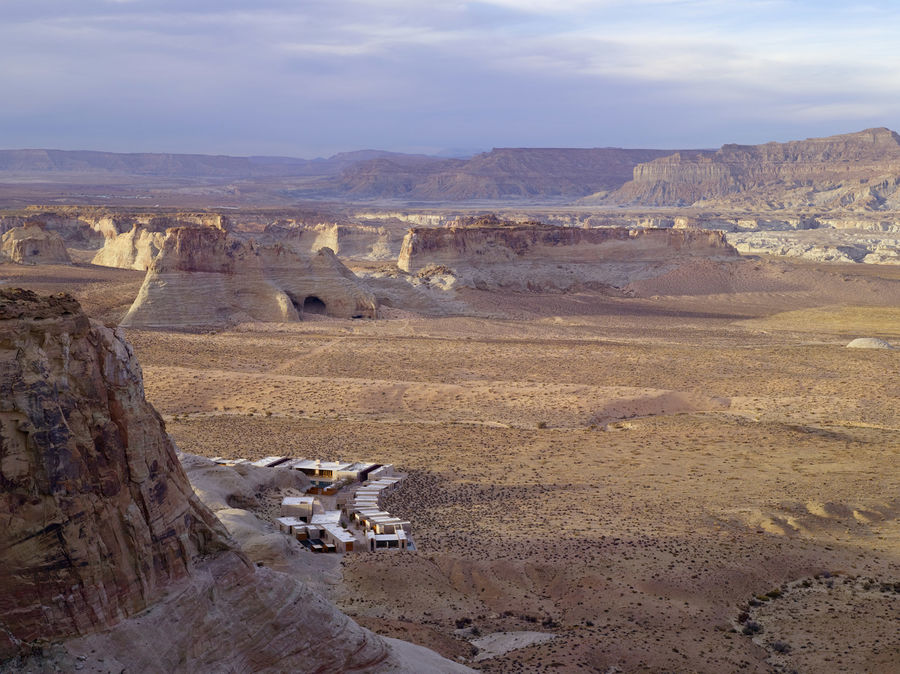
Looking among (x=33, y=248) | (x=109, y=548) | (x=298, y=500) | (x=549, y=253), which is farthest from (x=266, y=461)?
(x=549, y=253)

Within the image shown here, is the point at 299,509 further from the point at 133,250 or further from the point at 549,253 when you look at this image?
the point at 549,253

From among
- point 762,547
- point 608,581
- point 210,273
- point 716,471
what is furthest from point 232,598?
point 210,273

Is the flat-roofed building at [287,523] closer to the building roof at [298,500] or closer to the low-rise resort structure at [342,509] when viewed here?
the low-rise resort structure at [342,509]

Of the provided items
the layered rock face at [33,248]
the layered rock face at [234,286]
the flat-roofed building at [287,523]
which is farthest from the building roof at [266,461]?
the layered rock face at [33,248]

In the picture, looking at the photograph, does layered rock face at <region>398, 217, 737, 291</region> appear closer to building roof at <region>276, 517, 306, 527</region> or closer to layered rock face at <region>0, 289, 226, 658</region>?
building roof at <region>276, 517, 306, 527</region>

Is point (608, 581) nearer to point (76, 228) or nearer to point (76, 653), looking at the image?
point (76, 653)

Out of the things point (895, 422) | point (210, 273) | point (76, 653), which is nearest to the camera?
point (76, 653)
